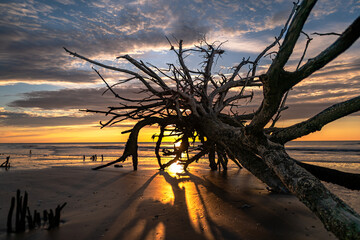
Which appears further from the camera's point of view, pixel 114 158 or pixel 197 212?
pixel 114 158

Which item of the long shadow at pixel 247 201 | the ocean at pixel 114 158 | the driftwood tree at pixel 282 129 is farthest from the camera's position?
the ocean at pixel 114 158

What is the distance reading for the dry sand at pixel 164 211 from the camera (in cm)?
304

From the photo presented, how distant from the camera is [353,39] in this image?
180 cm

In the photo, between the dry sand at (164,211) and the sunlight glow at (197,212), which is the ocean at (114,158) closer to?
the dry sand at (164,211)

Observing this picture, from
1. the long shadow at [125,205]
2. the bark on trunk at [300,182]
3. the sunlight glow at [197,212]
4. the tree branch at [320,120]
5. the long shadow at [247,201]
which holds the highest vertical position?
the tree branch at [320,120]

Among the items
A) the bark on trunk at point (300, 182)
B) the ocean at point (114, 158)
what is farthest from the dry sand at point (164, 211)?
the ocean at point (114, 158)

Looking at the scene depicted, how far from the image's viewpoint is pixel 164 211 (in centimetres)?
390

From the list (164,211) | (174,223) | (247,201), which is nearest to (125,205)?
(164,211)

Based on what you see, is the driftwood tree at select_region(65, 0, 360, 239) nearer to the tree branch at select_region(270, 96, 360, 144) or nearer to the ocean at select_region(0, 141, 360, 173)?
the tree branch at select_region(270, 96, 360, 144)

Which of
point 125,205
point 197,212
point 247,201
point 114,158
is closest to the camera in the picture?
point 197,212

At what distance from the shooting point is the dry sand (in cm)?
304

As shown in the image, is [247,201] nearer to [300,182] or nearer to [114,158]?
[300,182]

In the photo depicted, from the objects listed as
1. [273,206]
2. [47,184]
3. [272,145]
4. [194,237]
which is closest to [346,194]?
[273,206]

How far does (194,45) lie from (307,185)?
528 centimetres
